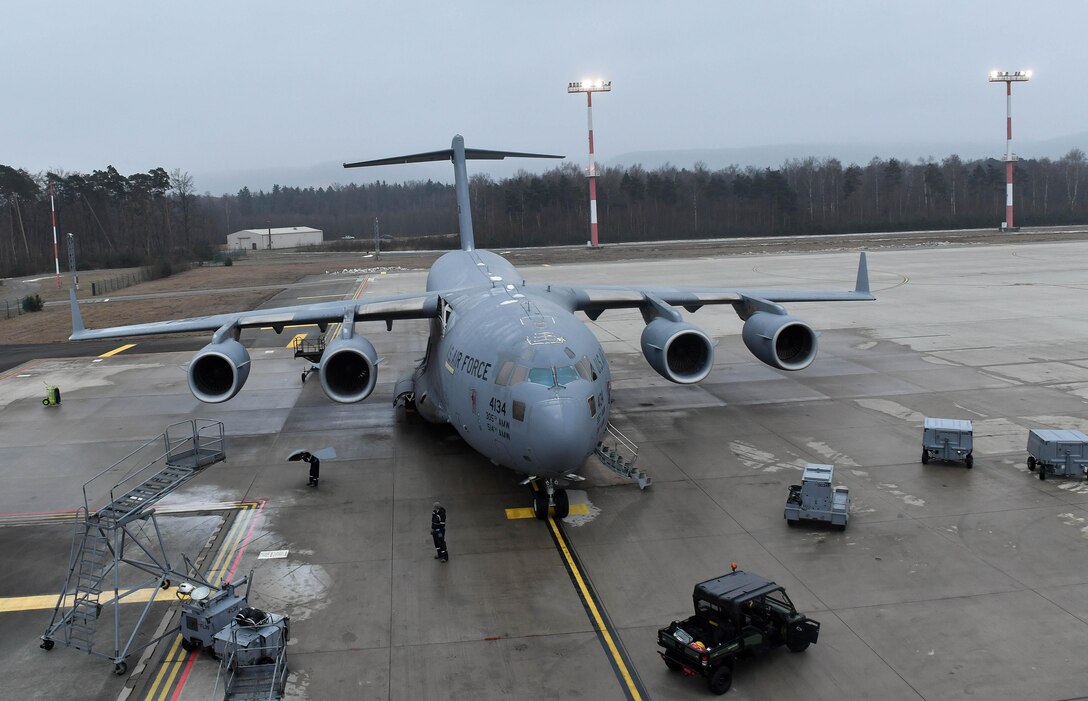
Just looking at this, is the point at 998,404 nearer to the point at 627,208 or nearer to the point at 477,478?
the point at 477,478

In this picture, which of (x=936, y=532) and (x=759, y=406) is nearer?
(x=936, y=532)

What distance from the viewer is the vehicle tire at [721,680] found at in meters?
10.0

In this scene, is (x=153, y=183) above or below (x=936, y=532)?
above

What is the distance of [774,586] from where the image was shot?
11.1 m

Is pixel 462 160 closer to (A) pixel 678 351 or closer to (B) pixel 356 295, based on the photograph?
(A) pixel 678 351

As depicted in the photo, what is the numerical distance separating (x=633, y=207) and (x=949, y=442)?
116587 mm

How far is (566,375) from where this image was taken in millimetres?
14578

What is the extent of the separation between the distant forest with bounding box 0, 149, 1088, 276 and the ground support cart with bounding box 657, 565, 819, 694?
333ft

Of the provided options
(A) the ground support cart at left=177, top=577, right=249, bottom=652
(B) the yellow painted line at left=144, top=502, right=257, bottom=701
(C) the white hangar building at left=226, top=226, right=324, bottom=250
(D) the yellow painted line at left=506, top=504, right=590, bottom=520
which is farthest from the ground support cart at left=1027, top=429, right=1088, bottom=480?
(C) the white hangar building at left=226, top=226, right=324, bottom=250

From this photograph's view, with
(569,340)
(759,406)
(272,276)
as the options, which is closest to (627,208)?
(272,276)

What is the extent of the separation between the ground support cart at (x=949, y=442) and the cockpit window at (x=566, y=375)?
8.63 meters

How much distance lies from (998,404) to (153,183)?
12176 centimetres

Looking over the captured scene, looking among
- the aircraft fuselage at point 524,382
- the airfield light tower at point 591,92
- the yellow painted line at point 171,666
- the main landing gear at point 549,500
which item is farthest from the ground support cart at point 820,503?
the airfield light tower at point 591,92

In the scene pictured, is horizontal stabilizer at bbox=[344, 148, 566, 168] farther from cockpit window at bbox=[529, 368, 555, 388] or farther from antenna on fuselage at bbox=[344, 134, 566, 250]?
cockpit window at bbox=[529, 368, 555, 388]
